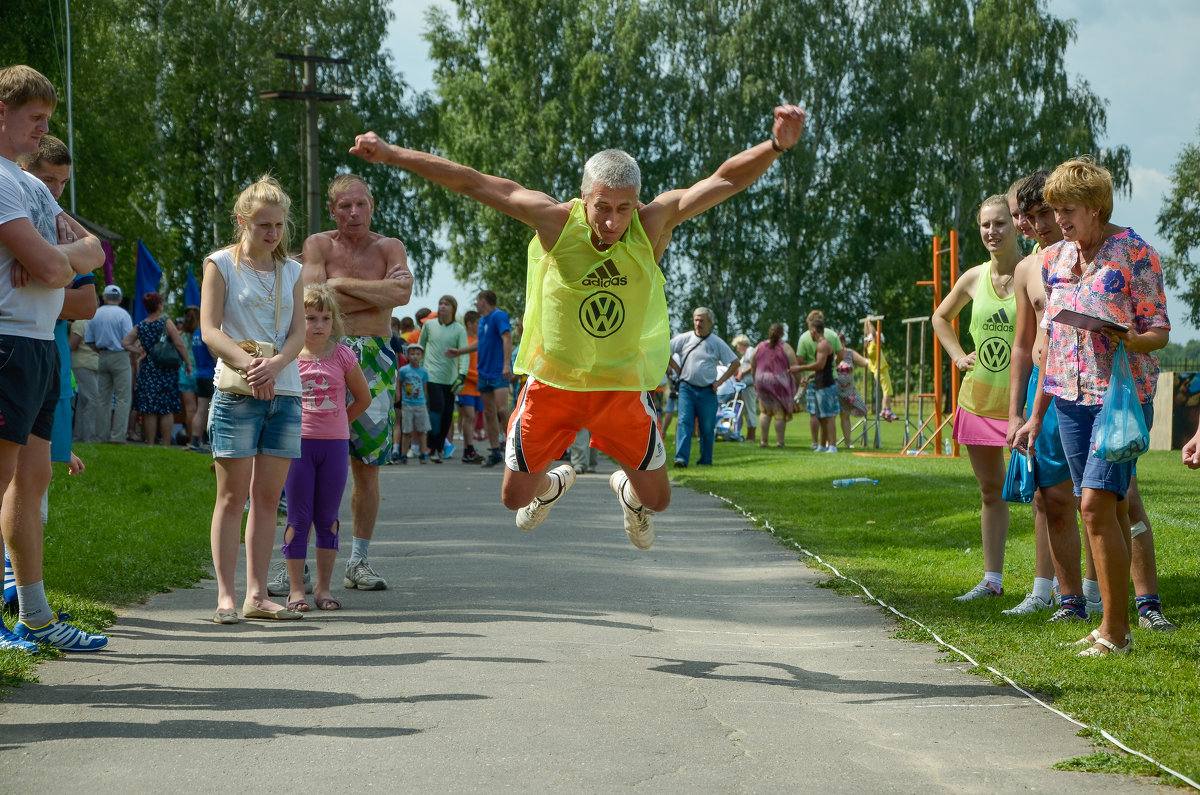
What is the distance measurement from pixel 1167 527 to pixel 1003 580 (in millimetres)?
2615

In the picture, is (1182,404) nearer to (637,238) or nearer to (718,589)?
(718,589)

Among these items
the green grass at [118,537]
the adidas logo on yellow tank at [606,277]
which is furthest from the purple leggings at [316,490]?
the adidas logo on yellow tank at [606,277]

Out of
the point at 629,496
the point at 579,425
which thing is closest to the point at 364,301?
the point at 579,425

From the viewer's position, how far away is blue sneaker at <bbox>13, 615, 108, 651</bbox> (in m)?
5.48

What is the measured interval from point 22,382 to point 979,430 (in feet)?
16.5

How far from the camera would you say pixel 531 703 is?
4.69 metres

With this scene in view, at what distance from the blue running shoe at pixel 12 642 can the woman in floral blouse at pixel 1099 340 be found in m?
4.47

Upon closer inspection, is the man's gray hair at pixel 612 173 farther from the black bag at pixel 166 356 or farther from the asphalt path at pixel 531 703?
the black bag at pixel 166 356

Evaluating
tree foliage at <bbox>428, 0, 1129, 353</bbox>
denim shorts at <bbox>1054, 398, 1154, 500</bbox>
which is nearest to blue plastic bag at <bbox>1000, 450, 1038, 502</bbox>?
denim shorts at <bbox>1054, 398, 1154, 500</bbox>

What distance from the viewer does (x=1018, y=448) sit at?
6.20m

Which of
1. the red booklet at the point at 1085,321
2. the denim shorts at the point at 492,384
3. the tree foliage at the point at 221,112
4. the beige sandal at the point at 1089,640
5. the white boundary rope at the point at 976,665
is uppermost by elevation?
the tree foliage at the point at 221,112

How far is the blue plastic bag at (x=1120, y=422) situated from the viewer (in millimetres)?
5332

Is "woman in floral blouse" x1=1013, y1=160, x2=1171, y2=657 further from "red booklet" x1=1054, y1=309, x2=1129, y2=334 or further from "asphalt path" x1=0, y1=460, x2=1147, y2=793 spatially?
"asphalt path" x1=0, y1=460, x2=1147, y2=793

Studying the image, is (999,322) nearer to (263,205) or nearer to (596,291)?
(596,291)
